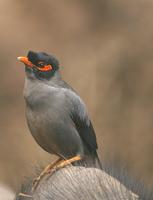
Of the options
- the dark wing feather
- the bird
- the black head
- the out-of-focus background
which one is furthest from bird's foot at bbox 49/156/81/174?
the out-of-focus background

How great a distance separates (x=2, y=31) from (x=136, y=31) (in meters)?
1.57

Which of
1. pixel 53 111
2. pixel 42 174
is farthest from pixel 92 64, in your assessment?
pixel 42 174

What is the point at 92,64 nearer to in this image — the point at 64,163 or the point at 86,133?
the point at 86,133

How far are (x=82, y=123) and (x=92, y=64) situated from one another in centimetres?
509

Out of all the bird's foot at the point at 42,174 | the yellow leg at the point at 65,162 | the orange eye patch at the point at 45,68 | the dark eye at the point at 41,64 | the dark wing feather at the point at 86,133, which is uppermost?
the dark eye at the point at 41,64

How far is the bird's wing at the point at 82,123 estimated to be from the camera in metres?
6.82

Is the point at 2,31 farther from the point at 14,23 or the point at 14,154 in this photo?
the point at 14,154

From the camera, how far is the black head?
662 centimetres

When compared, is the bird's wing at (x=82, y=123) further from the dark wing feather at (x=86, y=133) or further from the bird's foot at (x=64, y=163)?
the bird's foot at (x=64, y=163)

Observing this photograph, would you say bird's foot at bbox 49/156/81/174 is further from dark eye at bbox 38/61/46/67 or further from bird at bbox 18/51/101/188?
dark eye at bbox 38/61/46/67

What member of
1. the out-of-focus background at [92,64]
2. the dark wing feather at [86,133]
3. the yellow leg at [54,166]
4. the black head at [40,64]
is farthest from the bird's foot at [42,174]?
the out-of-focus background at [92,64]

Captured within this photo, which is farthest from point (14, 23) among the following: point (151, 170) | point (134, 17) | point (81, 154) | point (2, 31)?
point (81, 154)

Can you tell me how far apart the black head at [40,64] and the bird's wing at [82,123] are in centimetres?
27

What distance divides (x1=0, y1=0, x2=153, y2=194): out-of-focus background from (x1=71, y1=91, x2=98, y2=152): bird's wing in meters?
4.74
